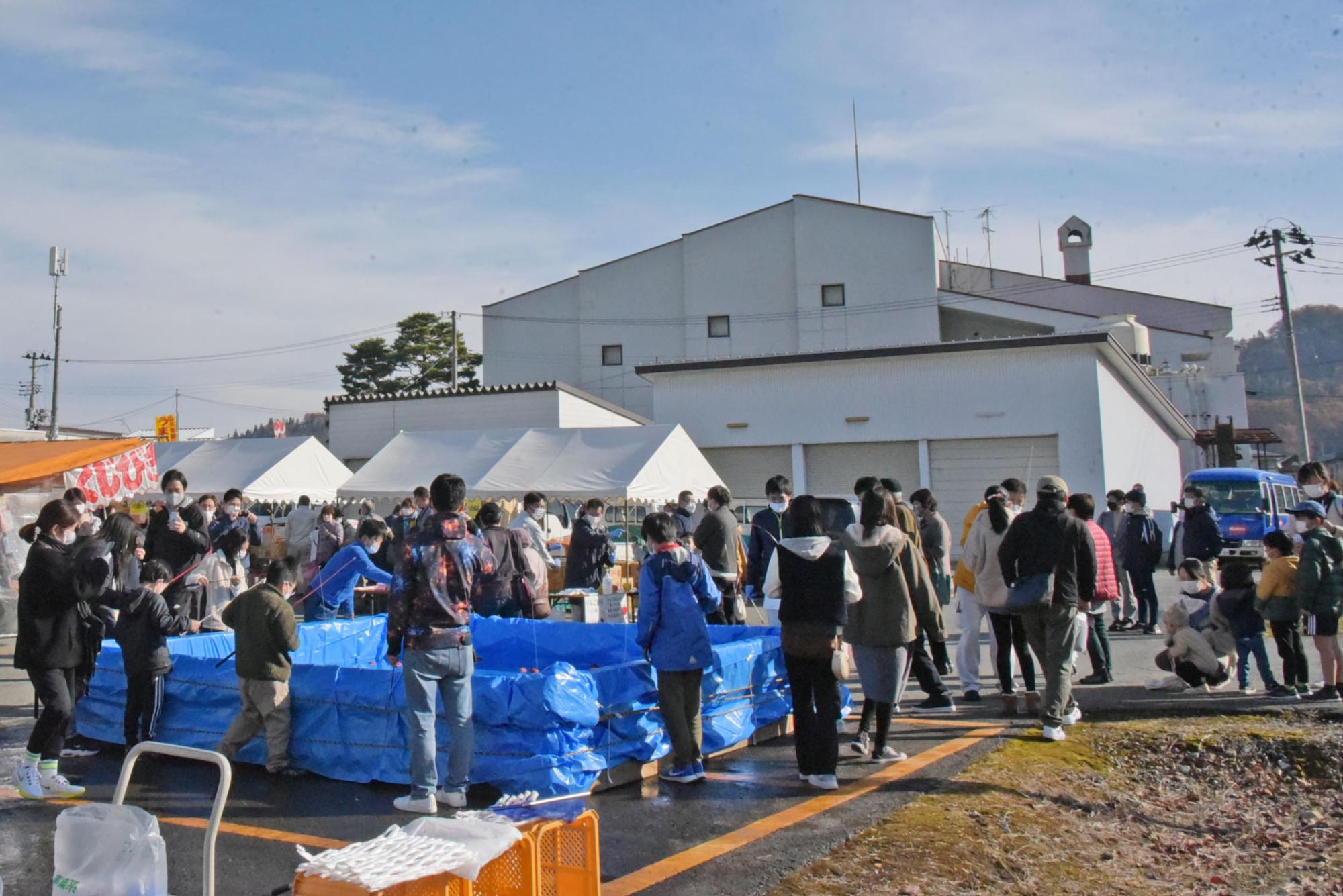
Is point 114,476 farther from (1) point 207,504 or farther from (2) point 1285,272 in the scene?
(2) point 1285,272

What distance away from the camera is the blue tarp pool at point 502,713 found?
602cm

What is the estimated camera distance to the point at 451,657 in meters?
5.85

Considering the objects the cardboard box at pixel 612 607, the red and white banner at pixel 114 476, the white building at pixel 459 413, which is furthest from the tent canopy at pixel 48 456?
the white building at pixel 459 413

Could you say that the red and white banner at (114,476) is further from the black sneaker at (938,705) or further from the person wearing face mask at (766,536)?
the black sneaker at (938,705)

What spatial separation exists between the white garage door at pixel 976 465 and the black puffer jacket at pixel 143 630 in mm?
20513

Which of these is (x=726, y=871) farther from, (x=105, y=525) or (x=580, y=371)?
(x=580, y=371)

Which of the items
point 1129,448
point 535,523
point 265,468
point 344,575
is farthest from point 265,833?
point 1129,448

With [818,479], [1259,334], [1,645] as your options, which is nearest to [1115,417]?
[818,479]

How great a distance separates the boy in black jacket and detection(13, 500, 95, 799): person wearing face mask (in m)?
0.58

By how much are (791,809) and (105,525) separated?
25.6 ft

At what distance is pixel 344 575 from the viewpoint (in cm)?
1051

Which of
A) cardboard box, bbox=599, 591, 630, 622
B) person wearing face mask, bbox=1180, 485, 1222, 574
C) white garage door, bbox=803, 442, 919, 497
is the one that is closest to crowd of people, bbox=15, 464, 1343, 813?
cardboard box, bbox=599, 591, 630, 622

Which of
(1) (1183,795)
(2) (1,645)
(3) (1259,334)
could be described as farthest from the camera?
(3) (1259,334)

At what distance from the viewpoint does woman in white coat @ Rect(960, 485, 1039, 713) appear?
328 inches
